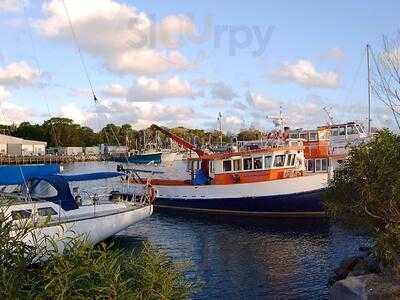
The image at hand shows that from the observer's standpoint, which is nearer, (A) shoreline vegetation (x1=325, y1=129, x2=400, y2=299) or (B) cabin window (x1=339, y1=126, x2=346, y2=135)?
(A) shoreline vegetation (x1=325, y1=129, x2=400, y2=299)

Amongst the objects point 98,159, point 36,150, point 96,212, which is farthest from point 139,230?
point 98,159

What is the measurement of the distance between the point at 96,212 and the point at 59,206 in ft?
7.21

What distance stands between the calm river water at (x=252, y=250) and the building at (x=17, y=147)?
3709 inches

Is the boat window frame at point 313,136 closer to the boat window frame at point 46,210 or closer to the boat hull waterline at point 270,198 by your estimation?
the boat hull waterline at point 270,198

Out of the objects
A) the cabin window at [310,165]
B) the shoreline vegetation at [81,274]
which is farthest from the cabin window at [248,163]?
the shoreline vegetation at [81,274]

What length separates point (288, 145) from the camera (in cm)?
3441

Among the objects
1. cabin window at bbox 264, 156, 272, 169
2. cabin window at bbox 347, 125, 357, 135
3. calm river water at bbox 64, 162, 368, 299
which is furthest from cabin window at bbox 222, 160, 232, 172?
cabin window at bbox 347, 125, 357, 135

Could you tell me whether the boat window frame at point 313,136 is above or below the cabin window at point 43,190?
above

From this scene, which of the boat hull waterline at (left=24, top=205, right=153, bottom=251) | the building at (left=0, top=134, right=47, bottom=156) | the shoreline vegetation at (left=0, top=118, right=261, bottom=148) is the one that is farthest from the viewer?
the shoreline vegetation at (left=0, top=118, right=261, bottom=148)

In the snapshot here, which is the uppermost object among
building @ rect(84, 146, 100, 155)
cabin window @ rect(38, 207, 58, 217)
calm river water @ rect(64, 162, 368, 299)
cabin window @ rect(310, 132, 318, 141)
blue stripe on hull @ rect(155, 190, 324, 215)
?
building @ rect(84, 146, 100, 155)

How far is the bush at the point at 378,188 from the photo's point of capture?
12.5 meters

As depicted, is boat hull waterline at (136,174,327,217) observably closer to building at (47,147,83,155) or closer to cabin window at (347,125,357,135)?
cabin window at (347,125,357,135)

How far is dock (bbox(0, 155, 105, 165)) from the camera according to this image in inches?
4117

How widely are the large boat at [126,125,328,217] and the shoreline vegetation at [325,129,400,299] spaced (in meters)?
18.3
